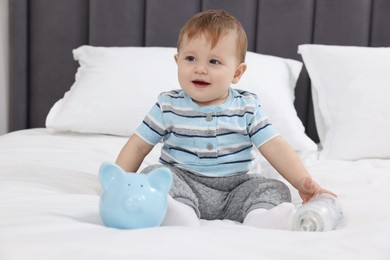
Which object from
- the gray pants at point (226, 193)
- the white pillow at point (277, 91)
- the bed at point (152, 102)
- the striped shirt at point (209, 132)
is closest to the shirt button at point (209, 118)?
the striped shirt at point (209, 132)

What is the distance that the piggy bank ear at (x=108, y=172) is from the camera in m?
0.93

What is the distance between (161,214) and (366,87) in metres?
1.15

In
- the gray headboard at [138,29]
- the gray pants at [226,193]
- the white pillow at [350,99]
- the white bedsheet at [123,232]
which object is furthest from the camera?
the gray headboard at [138,29]

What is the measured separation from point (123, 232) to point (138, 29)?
61.1 inches

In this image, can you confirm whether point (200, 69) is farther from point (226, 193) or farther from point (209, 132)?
point (226, 193)

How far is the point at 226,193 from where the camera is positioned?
1.26m

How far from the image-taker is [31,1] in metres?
2.29

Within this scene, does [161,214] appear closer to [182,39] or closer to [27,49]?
[182,39]

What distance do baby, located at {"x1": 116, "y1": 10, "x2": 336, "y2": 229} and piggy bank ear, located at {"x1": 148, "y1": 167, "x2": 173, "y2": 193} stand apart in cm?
24

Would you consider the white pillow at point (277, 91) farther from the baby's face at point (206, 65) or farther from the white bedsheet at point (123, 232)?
the baby's face at point (206, 65)

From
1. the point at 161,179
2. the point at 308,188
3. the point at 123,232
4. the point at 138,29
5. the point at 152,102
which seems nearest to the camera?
the point at 123,232

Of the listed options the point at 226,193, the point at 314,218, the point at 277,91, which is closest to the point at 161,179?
the point at 314,218

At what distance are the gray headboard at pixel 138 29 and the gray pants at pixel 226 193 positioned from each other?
103cm

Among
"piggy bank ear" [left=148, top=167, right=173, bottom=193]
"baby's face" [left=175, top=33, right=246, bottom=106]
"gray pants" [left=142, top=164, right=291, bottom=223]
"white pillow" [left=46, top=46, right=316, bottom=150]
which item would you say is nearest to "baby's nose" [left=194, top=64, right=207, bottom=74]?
"baby's face" [left=175, top=33, right=246, bottom=106]
